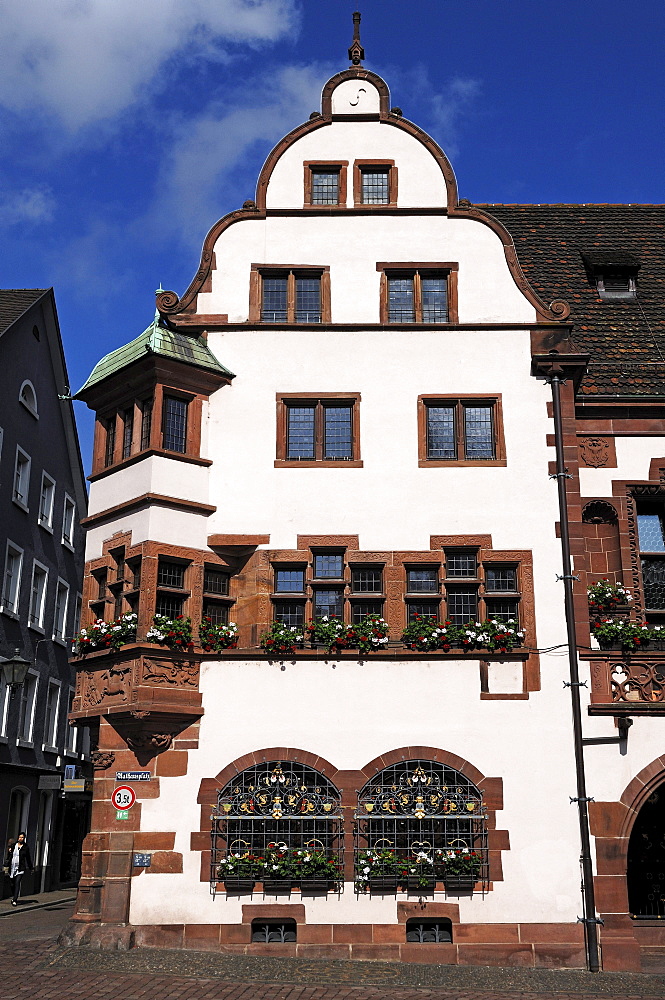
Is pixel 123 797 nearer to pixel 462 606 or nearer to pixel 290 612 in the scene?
pixel 290 612

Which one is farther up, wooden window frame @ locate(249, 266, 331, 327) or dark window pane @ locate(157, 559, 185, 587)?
wooden window frame @ locate(249, 266, 331, 327)

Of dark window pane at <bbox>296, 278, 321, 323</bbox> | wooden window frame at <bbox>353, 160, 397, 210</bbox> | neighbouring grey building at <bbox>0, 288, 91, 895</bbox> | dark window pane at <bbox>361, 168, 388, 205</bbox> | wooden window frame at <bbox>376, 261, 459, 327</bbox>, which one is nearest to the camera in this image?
wooden window frame at <bbox>376, 261, 459, 327</bbox>

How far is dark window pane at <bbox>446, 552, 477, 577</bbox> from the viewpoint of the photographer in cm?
1820

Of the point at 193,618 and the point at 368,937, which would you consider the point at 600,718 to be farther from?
the point at 193,618

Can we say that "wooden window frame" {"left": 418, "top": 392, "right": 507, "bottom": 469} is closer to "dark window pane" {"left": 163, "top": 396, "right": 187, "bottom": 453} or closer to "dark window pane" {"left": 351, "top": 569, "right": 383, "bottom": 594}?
"dark window pane" {"left": 351, "top": 569, "right": 383, "bottom": 594}

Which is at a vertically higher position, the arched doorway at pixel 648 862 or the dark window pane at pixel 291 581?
the dark window pane at pixel 291 581

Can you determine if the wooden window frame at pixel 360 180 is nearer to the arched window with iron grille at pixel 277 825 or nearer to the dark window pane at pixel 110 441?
the dark window pane at pixel 110 441

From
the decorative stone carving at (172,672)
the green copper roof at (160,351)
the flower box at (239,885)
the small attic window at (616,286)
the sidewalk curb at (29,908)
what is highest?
the small attic window at (616,286)

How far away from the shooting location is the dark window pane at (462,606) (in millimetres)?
17969

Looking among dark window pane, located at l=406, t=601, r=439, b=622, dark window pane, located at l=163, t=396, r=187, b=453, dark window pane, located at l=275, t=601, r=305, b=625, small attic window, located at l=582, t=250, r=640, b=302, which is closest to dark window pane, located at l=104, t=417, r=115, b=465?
dark window pane, located at l=163, t=396, r=187, b=453

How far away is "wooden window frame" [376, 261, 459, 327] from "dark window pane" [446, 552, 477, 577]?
4.18m

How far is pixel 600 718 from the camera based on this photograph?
56.5 feet

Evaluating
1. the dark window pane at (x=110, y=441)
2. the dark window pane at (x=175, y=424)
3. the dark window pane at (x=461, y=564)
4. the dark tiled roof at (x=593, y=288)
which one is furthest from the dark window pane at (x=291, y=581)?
the dark tiled roof at (x=593, y=288)

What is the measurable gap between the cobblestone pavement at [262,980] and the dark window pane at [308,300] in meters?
10.5
